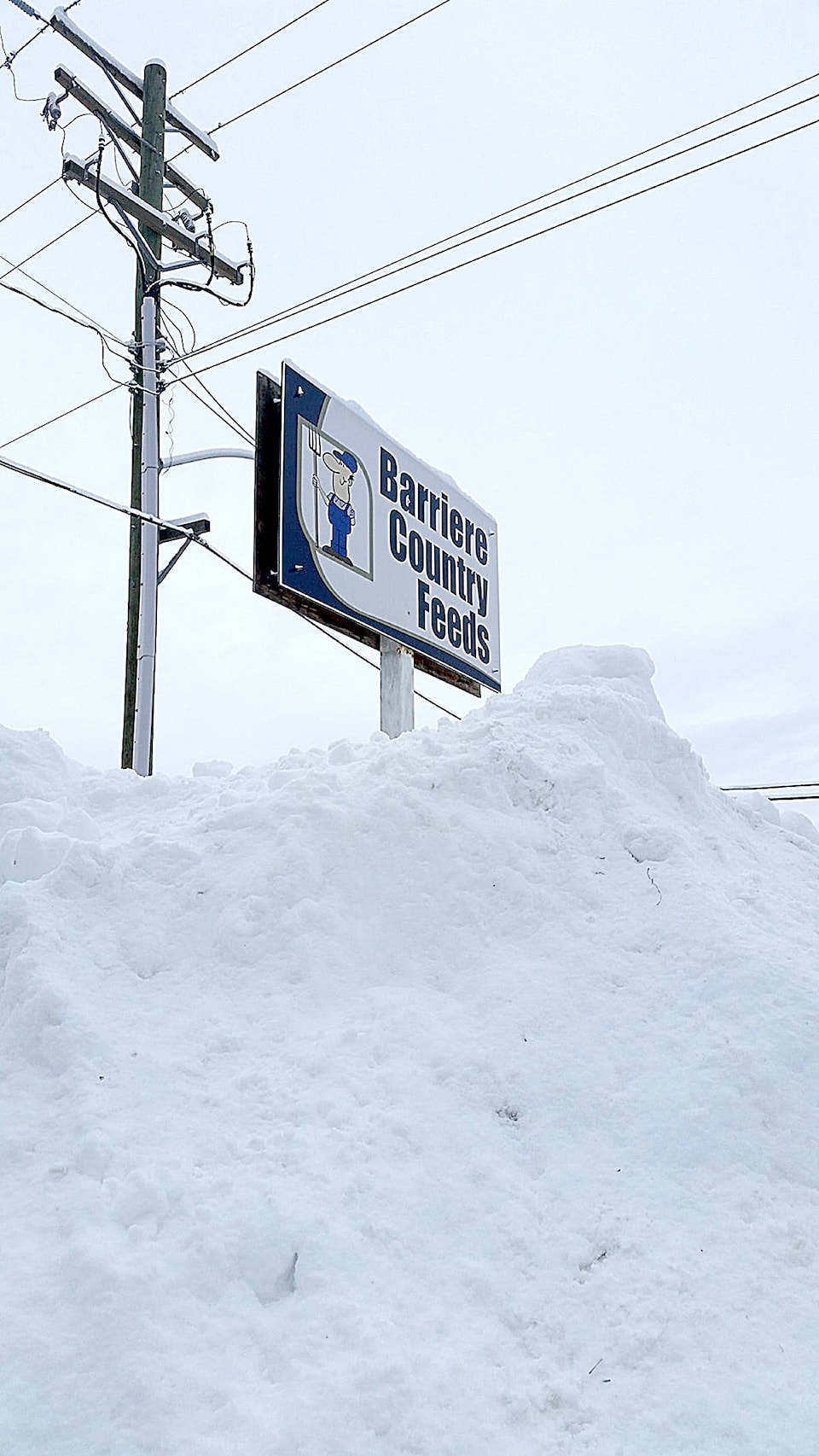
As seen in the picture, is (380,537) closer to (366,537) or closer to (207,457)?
(366,537)

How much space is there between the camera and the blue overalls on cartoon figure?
7.95 meters

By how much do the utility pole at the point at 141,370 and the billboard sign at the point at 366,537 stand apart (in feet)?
10.1

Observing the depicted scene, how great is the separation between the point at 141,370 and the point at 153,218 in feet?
5.71

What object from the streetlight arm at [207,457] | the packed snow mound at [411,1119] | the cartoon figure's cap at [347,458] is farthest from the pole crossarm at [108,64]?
the packed snow mound at [411,1119]

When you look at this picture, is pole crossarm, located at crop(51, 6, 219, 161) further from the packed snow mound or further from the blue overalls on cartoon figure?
the packed snow mound

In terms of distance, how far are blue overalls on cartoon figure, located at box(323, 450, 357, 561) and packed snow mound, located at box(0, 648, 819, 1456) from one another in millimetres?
2536

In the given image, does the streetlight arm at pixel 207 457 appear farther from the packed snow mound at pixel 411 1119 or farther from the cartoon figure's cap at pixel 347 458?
the packed snow mound at pixel 411 1119

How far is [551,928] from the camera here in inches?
187

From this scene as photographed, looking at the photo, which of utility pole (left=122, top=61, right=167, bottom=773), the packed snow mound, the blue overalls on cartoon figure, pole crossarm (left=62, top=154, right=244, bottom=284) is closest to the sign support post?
the blue overalls on cartoon figure

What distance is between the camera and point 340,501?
8.07m

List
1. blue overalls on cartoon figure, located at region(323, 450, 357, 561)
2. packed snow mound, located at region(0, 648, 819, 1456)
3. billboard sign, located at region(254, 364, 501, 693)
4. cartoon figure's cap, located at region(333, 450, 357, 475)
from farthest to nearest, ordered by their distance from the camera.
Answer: cartoon figure's cap, located at region(333, 450, 357, 475), blue overalls on cartoon figure, located at region(323, 450, 357, 561), billboard sign, located at region(254, 364, 501, 693), packed snow mound, located at region(0, 648, 819, 1456)

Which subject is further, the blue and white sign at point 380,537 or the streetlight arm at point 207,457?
the streetlight arm at point 207,457

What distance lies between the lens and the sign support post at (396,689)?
8.35m

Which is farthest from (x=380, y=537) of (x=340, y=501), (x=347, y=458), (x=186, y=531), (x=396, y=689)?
(x=186, y=531)
